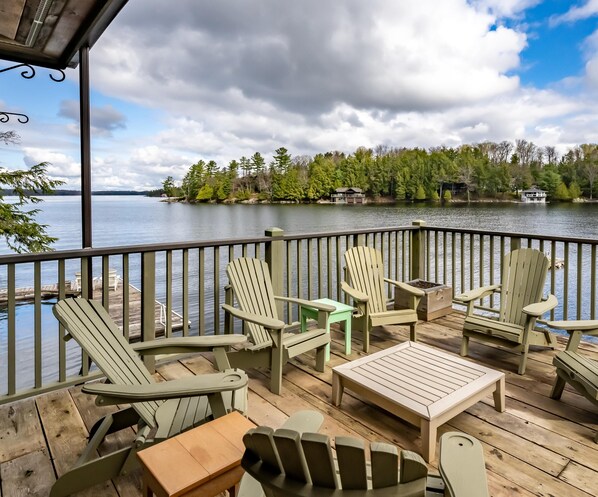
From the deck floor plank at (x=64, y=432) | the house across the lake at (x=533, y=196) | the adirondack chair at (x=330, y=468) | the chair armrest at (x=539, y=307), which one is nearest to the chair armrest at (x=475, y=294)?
the chair armrest at (x=539, y=307)

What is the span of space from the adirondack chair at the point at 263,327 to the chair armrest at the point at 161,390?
1122mm

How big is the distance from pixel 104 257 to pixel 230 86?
28.1 meters

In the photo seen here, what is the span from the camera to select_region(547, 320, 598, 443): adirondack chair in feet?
7.65

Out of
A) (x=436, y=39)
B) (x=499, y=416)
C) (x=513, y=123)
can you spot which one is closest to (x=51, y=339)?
(x=499, y=416)

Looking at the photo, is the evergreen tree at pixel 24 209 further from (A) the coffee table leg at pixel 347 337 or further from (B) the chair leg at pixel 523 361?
(B) the chair leg at pixel 523 361

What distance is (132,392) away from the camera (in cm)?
158

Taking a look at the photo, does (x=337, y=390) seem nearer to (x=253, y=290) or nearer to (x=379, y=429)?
(x=379, y=429)

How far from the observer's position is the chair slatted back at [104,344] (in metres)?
1.91

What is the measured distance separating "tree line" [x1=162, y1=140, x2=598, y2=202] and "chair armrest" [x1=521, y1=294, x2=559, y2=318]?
1976cm

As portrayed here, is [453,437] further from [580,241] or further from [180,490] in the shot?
[580,241]

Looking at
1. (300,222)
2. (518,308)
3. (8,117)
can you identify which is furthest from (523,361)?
(300,222)

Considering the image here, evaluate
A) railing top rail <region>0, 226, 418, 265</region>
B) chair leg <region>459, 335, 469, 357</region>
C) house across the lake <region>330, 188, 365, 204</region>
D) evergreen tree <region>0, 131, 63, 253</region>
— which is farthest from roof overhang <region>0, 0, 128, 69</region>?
house across the lake <region>330, 188, 365, 204</region>

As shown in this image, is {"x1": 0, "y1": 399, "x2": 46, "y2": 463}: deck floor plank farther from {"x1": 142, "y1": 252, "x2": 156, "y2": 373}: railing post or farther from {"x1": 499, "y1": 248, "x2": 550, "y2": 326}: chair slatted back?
{"x1": 499, "y1": 248, "x2": 550, "y2": 326}: chair slatted back

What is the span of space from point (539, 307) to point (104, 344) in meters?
3.27
